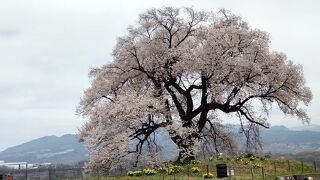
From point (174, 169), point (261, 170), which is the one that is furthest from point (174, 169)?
point (261, 170)

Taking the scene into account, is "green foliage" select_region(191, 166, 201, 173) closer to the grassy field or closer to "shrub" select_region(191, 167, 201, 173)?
"shrub" select_region(191, 167, 201, 173)

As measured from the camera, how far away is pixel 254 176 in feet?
111

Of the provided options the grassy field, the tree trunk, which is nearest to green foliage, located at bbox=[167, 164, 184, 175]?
the grassy field

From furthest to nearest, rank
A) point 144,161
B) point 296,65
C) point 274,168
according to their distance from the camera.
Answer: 1. point 296,65
2. point 144,161
3. point 274,168

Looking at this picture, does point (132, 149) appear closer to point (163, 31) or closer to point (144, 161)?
point (144, 161)

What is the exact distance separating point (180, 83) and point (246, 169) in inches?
446

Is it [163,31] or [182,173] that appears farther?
[163,31]

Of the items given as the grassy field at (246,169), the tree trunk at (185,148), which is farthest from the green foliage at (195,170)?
the tree trunk at (185,148)

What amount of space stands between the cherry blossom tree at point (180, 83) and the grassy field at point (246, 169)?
3970 mm

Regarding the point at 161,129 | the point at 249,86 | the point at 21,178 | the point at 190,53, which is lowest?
the point at 21,178

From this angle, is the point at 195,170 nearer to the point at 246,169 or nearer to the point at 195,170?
the point at 195,170

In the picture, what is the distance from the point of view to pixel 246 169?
3781 cm

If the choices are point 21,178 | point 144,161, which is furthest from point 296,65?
point 21,178

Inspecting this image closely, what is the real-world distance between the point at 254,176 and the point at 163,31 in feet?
57.3
